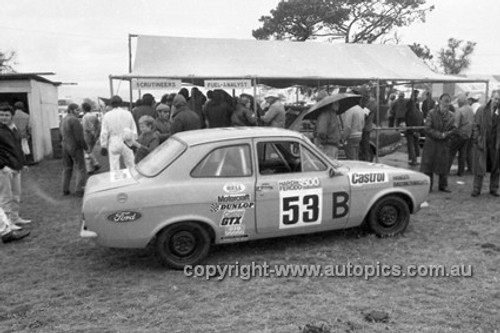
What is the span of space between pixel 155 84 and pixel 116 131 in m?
1.51

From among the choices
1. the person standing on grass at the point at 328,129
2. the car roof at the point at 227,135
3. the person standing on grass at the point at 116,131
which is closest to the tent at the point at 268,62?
the person standing on grass at the point at 116,131

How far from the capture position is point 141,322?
12.0 ft

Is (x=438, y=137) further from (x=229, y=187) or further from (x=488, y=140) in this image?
(x=229, y=187)

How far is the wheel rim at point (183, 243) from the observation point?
4.74 m

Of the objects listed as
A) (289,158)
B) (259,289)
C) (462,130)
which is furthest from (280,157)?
(462,130)

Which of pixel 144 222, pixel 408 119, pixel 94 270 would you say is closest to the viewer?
pixel 144 222

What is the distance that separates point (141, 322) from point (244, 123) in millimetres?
5519

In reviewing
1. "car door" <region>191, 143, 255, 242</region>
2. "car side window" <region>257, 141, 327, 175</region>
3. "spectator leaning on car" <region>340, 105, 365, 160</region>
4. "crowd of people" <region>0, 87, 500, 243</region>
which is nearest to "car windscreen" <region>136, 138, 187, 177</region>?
"car door" <region>191, 143, 255, 242</region>

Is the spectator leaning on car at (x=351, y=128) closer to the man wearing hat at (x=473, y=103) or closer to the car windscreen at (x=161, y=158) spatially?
the man wearing hat at (x=473, y=103)

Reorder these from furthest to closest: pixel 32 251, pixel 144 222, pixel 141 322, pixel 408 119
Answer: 1. pixel 408 119
2. pixel 32 251
3. pixel 144 222
4. pixel 141 322

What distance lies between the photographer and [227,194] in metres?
4.78

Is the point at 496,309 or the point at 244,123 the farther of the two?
the point at 244,123

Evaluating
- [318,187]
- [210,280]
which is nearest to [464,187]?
[318,187]

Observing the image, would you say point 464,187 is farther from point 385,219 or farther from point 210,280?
point 210,280
